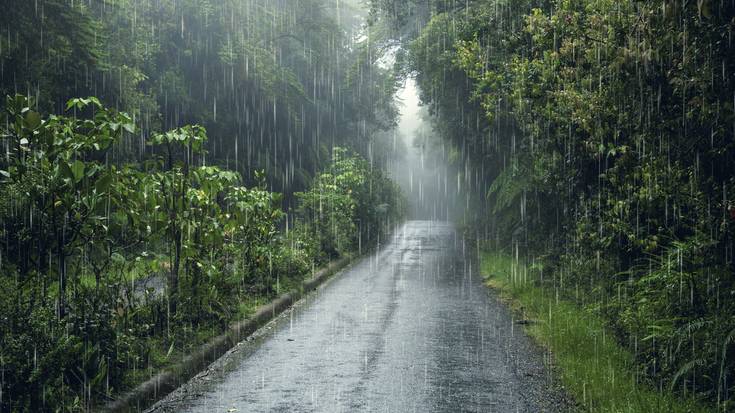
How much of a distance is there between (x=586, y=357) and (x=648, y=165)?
2280 millimetres

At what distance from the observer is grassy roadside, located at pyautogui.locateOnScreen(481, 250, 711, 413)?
223 inches

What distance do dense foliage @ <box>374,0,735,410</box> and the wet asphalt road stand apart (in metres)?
1.34

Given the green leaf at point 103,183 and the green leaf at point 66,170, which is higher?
the green leaf at point 66,170

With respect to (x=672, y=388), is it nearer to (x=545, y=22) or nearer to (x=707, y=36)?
(x=707, y=36)

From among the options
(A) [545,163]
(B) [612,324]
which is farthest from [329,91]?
(B) [612,324]

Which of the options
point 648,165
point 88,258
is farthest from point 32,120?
point 648,165

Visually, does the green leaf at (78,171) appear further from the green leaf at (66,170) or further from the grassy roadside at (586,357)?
the grassy roadside at (586,357)

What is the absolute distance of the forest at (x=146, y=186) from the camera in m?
5.59

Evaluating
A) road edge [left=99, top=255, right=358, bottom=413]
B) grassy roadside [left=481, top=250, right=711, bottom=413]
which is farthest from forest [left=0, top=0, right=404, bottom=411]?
grassy roadside [left=481, top=250, right=711, bottom=413]

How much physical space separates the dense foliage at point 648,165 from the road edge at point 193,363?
466cm

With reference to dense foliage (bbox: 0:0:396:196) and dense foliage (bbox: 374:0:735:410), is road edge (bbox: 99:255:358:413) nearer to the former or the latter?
dense foliage (bbox: 374:0:735:410)

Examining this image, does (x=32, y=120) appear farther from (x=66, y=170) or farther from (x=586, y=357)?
(x=586, y=357)

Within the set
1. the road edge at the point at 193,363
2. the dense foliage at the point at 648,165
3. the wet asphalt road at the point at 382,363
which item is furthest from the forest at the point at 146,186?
the dense foliage at the point at 648,165

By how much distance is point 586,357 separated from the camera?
749cm
